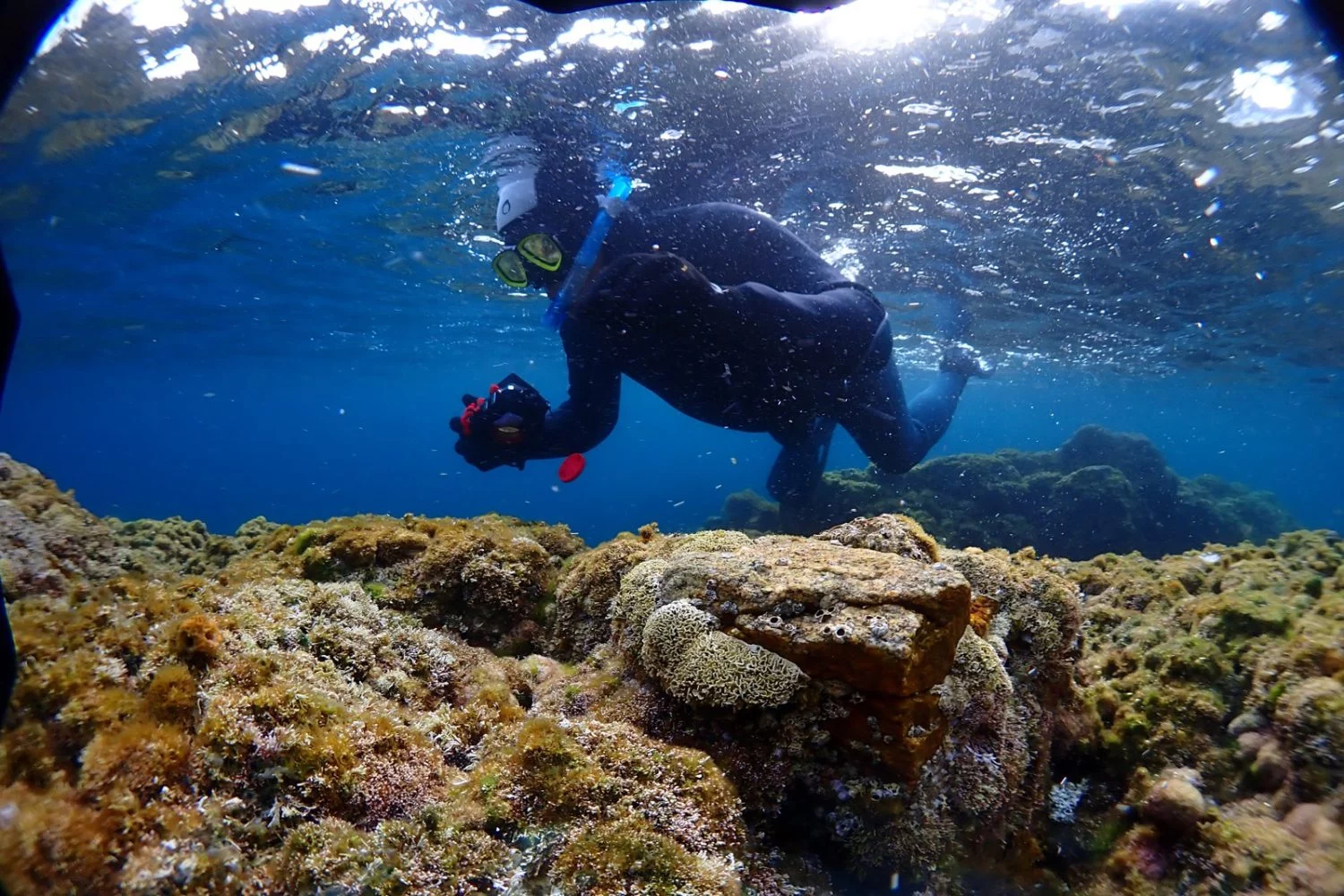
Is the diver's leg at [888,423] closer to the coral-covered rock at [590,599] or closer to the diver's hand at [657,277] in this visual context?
the diver's hand at [657,277]

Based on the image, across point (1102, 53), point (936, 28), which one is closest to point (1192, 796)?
point (936, 28)

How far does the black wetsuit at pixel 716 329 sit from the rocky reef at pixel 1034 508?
6526 mm

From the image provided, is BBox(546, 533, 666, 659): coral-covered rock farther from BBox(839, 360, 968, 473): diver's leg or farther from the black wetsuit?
BBox(839, 360, 968, 473): diver's leg

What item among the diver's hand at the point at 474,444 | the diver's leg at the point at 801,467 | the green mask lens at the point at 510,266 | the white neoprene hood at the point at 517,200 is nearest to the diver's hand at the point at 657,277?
the green mask lens at the point at 510,266

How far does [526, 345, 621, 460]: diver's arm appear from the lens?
21.3 ft

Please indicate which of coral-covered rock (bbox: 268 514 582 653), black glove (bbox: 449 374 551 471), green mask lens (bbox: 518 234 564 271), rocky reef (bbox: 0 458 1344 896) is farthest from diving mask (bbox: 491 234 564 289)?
rocky reef (bbox: 0 458 1344 896)

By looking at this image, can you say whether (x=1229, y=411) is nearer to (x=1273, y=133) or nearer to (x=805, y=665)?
(x=1273, y=133)

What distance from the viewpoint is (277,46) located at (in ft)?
32.8

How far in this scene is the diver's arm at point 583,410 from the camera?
6480 mm

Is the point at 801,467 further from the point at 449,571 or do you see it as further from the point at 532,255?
the point at 449,571

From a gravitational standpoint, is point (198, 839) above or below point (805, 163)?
below

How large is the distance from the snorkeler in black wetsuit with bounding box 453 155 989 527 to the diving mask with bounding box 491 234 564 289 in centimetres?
1

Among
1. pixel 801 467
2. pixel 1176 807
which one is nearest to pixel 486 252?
pixel 801 467

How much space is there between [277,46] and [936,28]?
9.85 meters
